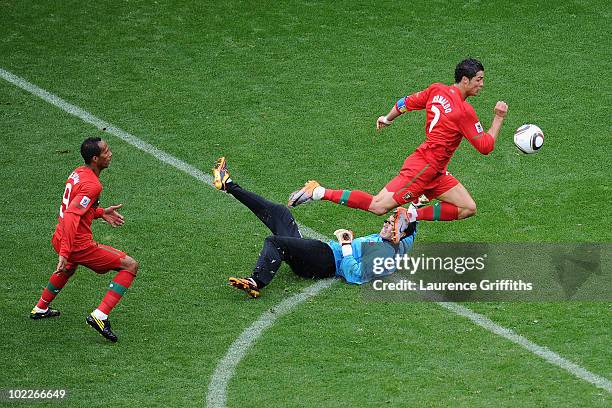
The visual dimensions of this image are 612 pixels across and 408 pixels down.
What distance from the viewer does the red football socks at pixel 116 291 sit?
1049cm

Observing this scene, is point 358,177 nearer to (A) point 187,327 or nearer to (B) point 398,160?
(B) point 398,160

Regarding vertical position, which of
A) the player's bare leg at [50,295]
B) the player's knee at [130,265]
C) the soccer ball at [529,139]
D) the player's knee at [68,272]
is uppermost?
the soccer ball at [529,139]

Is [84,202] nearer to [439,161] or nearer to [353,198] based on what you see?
[353,198]

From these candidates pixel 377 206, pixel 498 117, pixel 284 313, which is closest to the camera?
pixel 284 313

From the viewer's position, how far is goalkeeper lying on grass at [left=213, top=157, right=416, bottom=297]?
11305 mm

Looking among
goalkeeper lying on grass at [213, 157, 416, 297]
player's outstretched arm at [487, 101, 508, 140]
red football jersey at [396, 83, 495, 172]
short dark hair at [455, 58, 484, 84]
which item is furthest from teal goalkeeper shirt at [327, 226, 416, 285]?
short dark hair at [455, 58, 484, 84]

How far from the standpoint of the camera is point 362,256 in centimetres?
1158

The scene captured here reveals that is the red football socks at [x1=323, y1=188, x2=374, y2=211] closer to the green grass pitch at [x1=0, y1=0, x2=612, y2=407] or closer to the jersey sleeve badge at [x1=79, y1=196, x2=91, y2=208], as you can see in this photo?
the green grass pitch at [x1=0, y1=0, x2=612, y2=407]

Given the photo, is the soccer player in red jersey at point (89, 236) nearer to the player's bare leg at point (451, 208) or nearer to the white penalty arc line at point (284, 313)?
the white penalty arc line at point (284, 313)

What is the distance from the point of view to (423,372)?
985 cm

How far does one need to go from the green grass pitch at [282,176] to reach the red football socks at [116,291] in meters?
0.37

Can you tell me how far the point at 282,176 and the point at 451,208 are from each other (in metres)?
2.67

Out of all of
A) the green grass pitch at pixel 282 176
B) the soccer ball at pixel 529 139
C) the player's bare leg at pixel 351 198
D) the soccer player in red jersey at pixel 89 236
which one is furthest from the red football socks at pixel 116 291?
the soccer ball at pixel 529 139

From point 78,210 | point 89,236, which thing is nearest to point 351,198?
point 89,236
